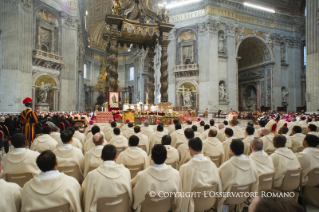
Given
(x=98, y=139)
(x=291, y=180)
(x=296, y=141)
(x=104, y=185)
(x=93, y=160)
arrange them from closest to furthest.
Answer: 1. (x=104, y=185)
2. (x=291, y=180)
3. (x=93, y=160)
4. (x=98, y=139)
5. (x=296, y=141)

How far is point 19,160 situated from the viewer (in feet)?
9.96

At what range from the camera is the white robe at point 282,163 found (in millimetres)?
3109

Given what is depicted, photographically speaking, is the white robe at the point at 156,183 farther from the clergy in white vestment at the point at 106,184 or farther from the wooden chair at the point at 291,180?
the wooden chair at the point at 291,180

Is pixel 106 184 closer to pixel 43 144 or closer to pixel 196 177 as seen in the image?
pixel 196 177

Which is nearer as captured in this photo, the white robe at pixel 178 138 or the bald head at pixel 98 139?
the bald head at pixel 98 139

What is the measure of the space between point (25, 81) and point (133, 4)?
34.6 feet

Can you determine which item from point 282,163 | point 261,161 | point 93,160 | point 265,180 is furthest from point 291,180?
point 93,160

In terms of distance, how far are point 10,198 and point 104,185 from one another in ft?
2.87

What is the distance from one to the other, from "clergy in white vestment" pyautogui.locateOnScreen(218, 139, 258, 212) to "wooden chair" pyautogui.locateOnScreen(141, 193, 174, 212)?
0.78 meters

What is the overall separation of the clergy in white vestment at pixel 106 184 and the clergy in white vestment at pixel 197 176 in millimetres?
691

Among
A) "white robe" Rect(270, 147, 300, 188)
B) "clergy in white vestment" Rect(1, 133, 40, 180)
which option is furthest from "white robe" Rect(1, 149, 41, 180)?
"white robe" Rect(270, 147, 300, 188)

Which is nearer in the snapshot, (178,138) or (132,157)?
(132,157)

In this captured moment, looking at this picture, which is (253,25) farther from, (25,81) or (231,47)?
(25,81)

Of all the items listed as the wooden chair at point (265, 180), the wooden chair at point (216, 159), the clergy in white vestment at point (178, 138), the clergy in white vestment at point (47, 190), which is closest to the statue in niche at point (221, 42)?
the clergy in white vestment at point (178, 138)
